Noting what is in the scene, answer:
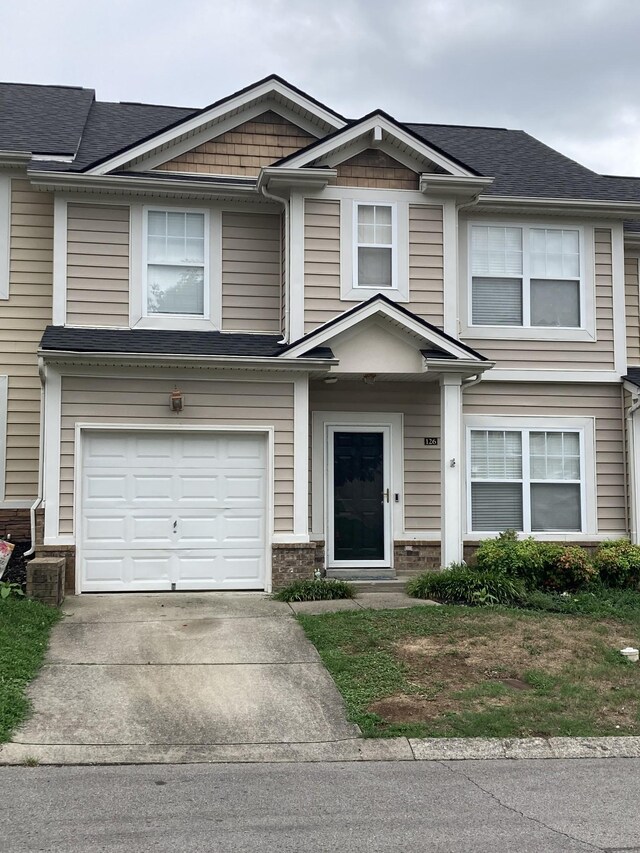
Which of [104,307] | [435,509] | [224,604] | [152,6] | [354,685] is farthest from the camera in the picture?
[152,6]

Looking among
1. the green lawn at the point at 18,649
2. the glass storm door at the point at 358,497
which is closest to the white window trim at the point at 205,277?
the glass storm door at the point at 358,497

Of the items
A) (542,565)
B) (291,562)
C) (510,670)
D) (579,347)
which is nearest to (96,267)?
(291,562)

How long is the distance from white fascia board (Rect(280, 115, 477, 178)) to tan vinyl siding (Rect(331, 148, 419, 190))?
331 mm

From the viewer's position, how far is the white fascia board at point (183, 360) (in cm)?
1082

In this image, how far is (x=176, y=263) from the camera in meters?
12.4

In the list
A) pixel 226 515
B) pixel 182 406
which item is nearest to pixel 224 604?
pixel 226 515

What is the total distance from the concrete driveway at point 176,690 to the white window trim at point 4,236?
575 centimetres

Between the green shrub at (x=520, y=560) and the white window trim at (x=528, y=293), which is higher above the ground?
the white window trim at (x=528, y=293)

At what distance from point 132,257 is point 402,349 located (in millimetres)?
4277

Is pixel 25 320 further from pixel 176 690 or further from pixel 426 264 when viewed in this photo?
pixel 176 690

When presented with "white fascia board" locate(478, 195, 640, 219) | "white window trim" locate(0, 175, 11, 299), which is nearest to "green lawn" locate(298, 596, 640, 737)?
"white fascia board" locate(478, 195, 640, 219)

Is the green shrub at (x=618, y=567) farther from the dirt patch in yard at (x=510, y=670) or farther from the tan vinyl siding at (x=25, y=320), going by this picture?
the tan vinyl siding at (x=25, y=320)

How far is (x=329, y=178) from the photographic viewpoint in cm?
1193

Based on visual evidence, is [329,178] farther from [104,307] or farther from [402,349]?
[104,307]
